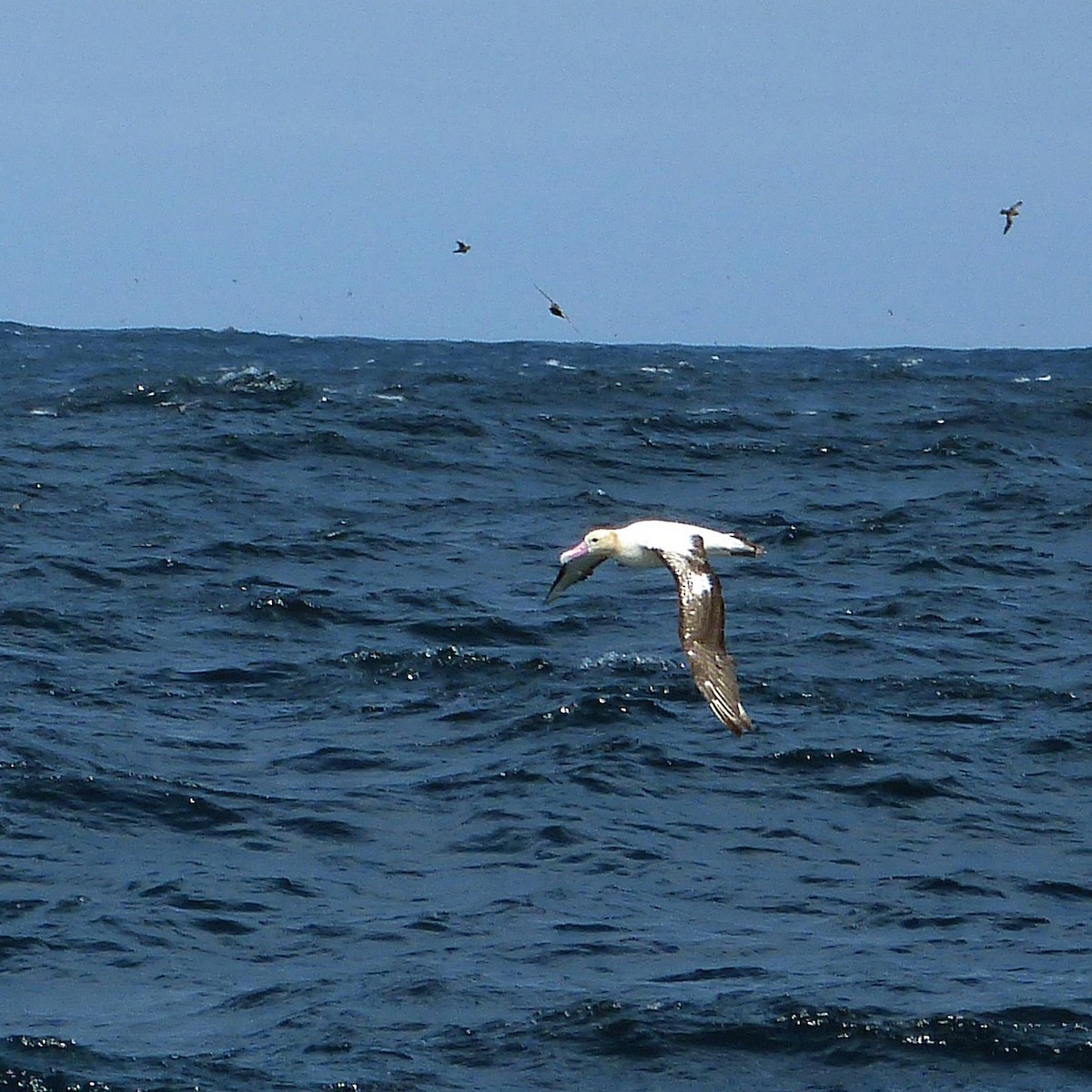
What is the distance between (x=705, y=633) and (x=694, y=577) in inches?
27.8

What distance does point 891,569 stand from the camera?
3244 centimetres

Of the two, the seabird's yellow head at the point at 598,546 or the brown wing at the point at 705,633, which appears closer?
the brown wing at the point at 705,633

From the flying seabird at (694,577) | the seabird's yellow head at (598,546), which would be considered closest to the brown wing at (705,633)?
the flying seabird at (694,577)

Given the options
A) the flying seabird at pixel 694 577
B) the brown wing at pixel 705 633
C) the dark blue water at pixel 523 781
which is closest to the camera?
the brown wing at pixel 705 633

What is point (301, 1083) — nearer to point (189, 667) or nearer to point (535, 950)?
point (535, 950)

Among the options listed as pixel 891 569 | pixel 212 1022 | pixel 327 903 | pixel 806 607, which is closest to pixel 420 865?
pixel 327 903

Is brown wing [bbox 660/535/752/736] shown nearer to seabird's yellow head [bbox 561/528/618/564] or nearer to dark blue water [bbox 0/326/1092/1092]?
seabird's yellow head [bbox 561/528/618/564]

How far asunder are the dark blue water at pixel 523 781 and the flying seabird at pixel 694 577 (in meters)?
3.39

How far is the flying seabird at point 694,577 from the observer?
13.6m

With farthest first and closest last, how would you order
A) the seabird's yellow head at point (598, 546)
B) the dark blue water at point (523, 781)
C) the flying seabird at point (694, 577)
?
the seabird's yellow head at point (598, 546) → the dark blue water at point (523, 781) → the flying seabird at point (694, 577)

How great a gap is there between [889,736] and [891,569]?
9.41 metres

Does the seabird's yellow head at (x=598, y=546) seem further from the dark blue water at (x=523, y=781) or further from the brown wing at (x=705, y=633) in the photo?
the dark blue water at (x=523, y=781)

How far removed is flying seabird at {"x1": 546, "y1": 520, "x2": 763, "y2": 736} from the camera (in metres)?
13.6

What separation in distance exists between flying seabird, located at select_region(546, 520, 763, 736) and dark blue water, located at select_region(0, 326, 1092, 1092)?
11.1 feet
